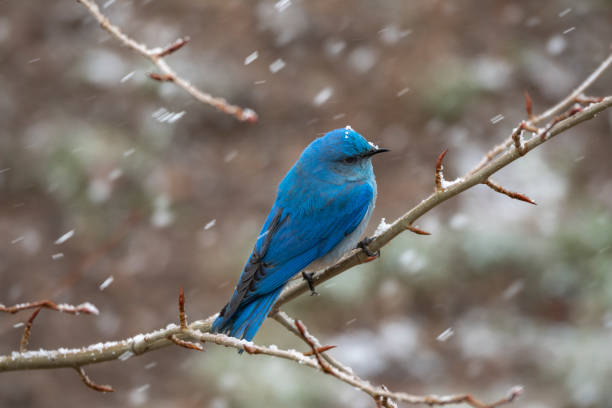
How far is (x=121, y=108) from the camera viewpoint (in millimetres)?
8773

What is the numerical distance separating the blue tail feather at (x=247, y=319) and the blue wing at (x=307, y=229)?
0.80 feet

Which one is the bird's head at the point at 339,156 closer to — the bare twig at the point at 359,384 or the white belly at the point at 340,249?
Answer: the white belly at the point at 340,249

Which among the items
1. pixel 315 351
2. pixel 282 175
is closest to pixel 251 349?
pixel 315 351

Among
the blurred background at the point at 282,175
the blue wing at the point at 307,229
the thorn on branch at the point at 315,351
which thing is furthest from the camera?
the blurred background at the point at 282,175

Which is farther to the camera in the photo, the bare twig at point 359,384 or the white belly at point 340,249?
the white belly at point 340,249

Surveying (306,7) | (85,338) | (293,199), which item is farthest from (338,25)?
(293,199)

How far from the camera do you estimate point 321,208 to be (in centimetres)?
375

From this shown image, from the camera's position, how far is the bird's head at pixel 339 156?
12.3 ft

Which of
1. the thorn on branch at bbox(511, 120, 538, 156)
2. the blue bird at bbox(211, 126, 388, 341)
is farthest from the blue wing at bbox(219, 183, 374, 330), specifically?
the thorn on branch at bbox(511, 120, 538, 156)

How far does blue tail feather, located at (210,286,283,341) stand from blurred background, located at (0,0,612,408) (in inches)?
127

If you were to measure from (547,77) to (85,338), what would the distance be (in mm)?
6790

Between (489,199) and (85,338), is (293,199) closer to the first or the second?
(85,338)

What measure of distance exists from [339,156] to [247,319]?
45.5 inches

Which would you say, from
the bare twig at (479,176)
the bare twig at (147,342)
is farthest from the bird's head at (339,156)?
the bare twig at (147,342)
